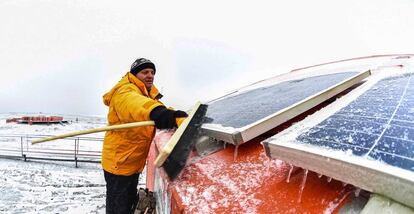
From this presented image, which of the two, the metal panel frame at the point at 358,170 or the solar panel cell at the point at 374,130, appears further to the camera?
the solar panel cell at the point at 374,130

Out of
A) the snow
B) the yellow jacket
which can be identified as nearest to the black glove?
the yellow jacket

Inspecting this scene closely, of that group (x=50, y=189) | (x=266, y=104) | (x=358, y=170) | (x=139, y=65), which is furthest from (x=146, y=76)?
(x=50, y=189)

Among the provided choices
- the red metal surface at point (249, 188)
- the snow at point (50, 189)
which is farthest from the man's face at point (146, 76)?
the snow at point (50, 189)

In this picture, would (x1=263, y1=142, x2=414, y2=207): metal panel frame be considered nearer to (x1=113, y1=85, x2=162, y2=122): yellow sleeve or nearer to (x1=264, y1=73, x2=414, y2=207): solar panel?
(x1=264, y1=73, x2=414, y2=207): solar panel

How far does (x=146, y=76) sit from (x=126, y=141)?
2.40 ft

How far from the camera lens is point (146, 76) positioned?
10.7 feet

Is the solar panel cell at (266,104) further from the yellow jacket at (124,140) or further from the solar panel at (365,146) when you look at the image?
the yellow jacket at (124,140)

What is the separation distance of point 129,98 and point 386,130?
1.86 metres

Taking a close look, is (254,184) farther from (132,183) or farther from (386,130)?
(132,183)

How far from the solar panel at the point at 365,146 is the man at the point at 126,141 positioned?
149 cm

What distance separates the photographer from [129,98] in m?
2.53

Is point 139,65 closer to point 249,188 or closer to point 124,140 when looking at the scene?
point 124,140

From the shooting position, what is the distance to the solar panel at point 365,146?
3.34 feet

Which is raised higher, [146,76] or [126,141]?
[146,76]
